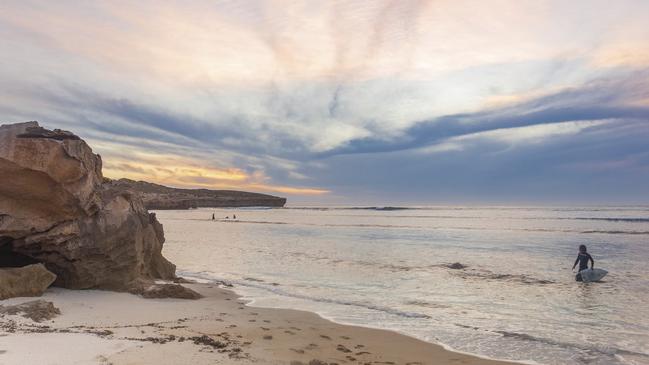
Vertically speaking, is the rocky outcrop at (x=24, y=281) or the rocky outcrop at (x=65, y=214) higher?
the rocky outcrop at (x=65, y=214)

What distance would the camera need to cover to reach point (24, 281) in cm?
973

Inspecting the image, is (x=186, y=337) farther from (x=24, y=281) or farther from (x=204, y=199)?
(x=204, y=199)

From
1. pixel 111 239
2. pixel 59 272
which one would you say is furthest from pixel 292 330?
pixel 59 272

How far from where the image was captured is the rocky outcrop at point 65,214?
9.91 meters

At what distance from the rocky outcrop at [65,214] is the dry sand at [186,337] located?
27.6 inches

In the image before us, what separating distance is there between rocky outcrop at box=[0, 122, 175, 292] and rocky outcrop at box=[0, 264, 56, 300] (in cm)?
85

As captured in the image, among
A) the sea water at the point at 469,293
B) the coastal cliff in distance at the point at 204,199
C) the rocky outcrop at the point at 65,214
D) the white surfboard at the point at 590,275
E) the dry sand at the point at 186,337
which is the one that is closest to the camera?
the dry sand at the point at 186,337

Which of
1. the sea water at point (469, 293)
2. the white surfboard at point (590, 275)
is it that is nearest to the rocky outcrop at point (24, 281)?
the sea water at point (469, 293)

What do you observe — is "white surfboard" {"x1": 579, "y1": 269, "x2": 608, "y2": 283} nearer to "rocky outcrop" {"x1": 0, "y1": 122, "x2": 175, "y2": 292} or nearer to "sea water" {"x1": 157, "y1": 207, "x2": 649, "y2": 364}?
"sea water" {"x1": 157, "y1": 207, "x2": 649, "y2": 364}

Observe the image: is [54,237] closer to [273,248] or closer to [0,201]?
[0,201]

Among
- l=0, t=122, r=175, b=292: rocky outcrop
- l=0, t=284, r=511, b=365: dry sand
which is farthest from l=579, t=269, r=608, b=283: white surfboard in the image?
l=0, t=122, r=175, b=292: rocky outcrop

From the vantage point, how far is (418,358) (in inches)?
309

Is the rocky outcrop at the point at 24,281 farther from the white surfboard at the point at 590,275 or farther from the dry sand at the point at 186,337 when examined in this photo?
the white surfboard at the point at 590,275

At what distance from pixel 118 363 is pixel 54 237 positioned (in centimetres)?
629
